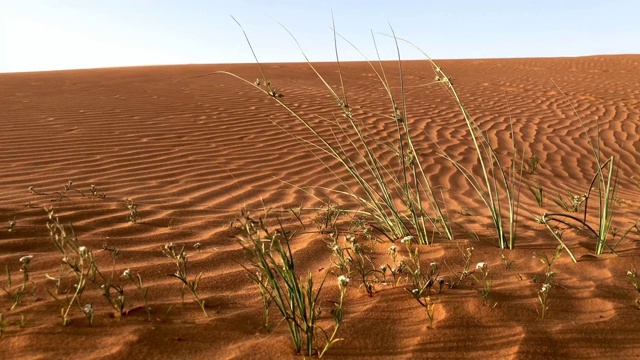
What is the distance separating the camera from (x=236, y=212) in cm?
367

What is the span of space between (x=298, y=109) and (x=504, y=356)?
743 cm

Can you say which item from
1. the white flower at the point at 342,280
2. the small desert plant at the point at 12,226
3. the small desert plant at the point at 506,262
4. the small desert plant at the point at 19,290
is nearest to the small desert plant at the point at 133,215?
the small desert plant at the point at 12,226

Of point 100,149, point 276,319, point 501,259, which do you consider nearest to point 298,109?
point 100,149

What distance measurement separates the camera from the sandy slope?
1770 mm

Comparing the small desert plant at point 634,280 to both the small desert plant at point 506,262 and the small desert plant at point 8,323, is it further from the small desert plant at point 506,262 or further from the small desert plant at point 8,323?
the small desert plant at point 8,323

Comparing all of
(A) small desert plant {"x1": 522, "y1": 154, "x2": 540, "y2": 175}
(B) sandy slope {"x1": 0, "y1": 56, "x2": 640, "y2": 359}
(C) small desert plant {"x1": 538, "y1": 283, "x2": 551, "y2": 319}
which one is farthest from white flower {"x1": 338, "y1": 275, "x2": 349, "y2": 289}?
(A) small desert plant {"x1": 522, "y1": 154, "x2": 540, "y2": 175}

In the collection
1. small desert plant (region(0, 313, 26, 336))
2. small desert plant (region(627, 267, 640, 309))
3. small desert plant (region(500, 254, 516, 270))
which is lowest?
small desert plant (region(500, 254, 516, 270))

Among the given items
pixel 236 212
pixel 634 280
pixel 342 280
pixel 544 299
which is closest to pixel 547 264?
pixel 634 280

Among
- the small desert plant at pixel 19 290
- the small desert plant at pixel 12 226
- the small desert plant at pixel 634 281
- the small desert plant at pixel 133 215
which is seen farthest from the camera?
the small desert plant at pixel 133 215

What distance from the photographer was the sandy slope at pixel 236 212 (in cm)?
177

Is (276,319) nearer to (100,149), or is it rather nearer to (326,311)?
(326,311)

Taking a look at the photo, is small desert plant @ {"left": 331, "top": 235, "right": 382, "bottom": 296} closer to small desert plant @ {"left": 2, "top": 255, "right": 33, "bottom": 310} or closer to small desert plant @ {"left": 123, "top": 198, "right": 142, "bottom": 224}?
small desert plant @ {"left": 2, "top": 255, "right": 33, "bottom": 310}

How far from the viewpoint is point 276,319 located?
76.6 inches

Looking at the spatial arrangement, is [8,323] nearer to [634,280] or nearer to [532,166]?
[634,280]
